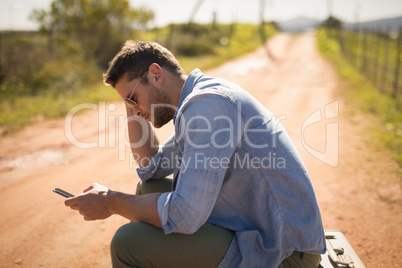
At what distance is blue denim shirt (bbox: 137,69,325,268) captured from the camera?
4.61 ft

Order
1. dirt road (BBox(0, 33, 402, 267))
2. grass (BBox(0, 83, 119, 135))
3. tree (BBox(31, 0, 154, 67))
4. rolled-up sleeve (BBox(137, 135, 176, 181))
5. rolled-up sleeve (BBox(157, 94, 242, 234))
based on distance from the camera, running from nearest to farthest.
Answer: rolled-up sleeve (BBox(157, 94, 242, 234))
rolled-up sleeve (BBox(137, 135, 176, 181))
dirt road (BBox(0, 33, 402, 267))
grass (BBox(0, 83, 119, 135))
tree (BBox(31, 0, 154, 67))

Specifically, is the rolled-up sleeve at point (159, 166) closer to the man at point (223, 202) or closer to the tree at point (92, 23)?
the man at point (223, 202)

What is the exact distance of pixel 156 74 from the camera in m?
1.87

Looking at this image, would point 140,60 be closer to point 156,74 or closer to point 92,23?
point 156,74

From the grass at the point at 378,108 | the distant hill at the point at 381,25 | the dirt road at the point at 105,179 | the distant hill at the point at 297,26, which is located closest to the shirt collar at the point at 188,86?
the dirt road at the point at 105,179

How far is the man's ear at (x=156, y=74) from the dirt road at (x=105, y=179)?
5.01 ft

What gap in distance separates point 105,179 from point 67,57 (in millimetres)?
7817

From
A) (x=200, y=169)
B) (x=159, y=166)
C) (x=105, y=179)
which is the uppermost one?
(x=200, y=169)

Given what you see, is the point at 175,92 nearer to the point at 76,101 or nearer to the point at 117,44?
the point at 76,101

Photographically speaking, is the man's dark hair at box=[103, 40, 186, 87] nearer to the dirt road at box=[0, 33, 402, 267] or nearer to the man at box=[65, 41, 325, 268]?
the man at box=[65, 41, 325, 268]

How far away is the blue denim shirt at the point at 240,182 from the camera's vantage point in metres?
1.40

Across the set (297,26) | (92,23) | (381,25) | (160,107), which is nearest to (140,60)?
(160,107)

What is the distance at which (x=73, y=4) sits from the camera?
44.4 feet

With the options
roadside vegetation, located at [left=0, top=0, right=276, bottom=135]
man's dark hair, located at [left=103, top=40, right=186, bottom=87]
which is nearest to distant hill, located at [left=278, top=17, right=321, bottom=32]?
roadside vegetation, located at [left=0, top=0, right=276, bottom=135]
